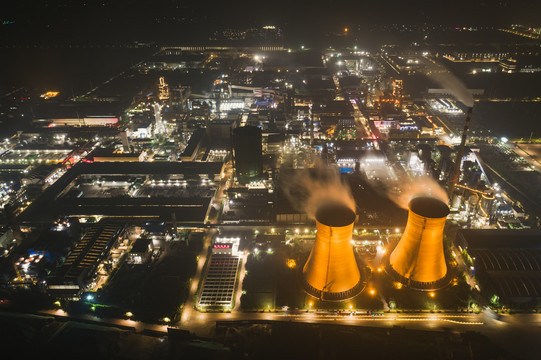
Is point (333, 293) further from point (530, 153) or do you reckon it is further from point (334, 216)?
point (530, 153)

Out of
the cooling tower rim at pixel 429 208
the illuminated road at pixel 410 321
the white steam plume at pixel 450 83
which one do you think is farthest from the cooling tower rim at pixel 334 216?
the white steam plume at pixel 450 83

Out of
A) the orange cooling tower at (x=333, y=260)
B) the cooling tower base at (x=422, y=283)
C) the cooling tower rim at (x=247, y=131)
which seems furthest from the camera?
the cooling tower rim at (x=247, y=131)

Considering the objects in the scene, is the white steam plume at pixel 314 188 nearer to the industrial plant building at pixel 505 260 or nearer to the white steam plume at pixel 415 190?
the white steam plume at pixel 415 190

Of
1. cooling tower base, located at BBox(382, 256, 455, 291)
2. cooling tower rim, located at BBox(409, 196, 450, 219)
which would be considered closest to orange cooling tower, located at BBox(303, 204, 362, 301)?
cooling tower base, located at BBox(382, 256, 455, 291)

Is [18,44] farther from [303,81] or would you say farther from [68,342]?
[68,342]

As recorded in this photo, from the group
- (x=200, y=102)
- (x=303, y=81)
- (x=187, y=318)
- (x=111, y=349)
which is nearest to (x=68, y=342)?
(x=111, y=349)

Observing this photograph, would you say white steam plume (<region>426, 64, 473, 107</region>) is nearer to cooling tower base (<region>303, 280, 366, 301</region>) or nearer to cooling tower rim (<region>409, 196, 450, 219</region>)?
cooling tower rim (<region>409, 196, 450, 219</region>)
